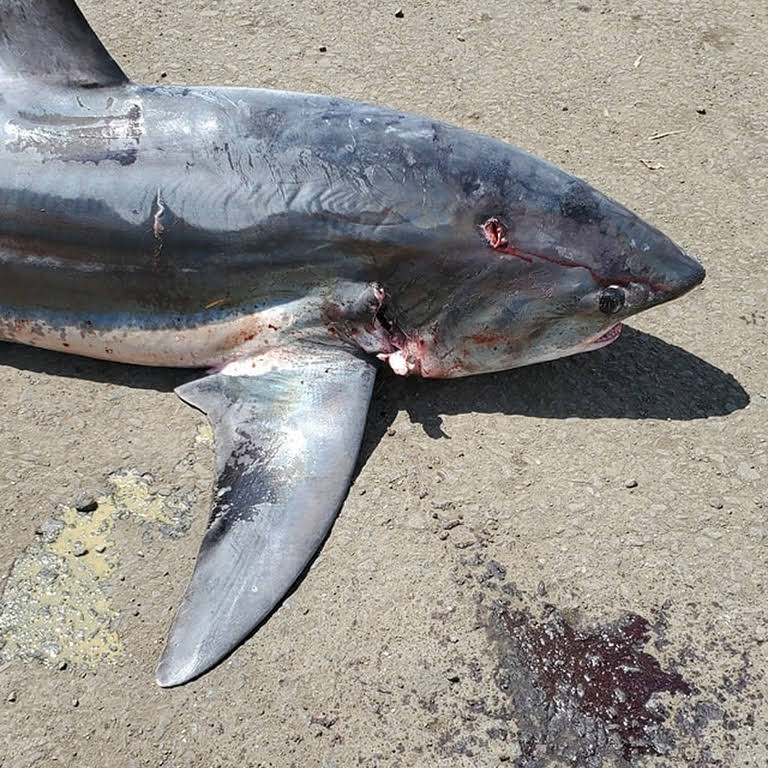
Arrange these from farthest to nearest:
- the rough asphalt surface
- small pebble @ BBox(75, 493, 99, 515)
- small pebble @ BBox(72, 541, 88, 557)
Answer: small pebble @ BBox(75, 493, 99, 515) < small pebble @ BBox(72, 541, 88, 557) < the rough asphalt surface

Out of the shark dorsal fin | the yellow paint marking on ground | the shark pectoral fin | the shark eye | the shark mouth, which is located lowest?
the yellow paint marking on ground

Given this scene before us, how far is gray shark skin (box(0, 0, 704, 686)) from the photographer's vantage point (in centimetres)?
383

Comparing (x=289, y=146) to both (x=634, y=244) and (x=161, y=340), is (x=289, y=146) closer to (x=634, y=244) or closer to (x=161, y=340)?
(x=161, y=340)

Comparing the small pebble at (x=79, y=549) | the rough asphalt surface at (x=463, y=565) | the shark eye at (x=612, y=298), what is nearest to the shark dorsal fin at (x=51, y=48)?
the rough asphalt surface at (x=463, y=565)

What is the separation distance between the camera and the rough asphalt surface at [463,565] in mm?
3113

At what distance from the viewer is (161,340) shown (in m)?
4.04

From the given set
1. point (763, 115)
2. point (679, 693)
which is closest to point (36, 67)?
point (679, 693)

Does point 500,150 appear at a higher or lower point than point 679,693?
higher

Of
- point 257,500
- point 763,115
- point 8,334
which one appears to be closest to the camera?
point 257,500

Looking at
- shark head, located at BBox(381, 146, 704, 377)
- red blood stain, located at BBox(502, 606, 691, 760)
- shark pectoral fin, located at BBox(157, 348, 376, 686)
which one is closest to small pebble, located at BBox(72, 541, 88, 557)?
shark pectoral fin, located at BBox(157, 348, 376, 686)

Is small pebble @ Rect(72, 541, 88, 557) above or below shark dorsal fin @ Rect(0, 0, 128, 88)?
below

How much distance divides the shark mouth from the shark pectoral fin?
2.87ft

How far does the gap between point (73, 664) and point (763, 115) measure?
4.43 metres

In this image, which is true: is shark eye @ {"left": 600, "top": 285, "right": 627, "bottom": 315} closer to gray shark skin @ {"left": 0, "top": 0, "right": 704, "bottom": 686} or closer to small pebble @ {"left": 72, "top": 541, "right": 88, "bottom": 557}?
gray shark skin @ {"left": 0, "top": 0, "right": 704, "bottom": 686}
